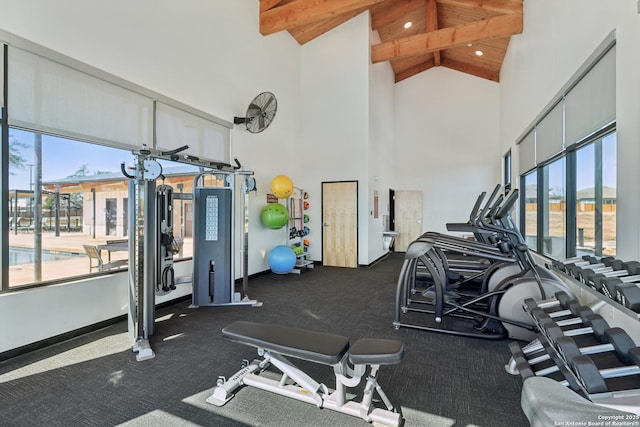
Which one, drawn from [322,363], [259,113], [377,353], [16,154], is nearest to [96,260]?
[16,154]

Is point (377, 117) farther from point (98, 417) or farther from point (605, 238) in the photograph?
point (98, 417)

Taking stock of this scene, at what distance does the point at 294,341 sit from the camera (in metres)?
1.98

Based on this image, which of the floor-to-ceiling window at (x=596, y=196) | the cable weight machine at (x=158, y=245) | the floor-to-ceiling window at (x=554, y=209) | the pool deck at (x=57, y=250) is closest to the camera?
the floor-to-ceiling window at (x=596, y=196)

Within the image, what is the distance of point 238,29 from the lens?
5328 mm

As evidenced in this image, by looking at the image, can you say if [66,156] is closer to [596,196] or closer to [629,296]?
[629,296]

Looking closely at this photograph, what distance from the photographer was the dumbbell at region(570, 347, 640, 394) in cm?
138

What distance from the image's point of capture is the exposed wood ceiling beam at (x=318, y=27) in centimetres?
684

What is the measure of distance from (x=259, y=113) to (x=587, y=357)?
17.0 feet

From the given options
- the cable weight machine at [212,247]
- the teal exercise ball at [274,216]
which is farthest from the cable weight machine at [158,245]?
the teal exercise ball at [274,216]

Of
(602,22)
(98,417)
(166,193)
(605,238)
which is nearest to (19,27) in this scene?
(166,193)

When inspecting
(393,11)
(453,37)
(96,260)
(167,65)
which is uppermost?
(393,11)

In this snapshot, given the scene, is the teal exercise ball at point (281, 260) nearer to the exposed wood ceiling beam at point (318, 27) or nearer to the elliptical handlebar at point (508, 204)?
the elliptical handlebar at point (508, 204)

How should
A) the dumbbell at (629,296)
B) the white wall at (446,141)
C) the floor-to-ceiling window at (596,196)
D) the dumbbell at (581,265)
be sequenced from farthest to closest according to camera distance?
the white wall at (446,141) < the floor-to-ceiling window at (596,196) < the dumbbell at (581,265) < the dumbbell at (629,296)

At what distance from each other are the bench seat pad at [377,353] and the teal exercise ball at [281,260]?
407 cm
